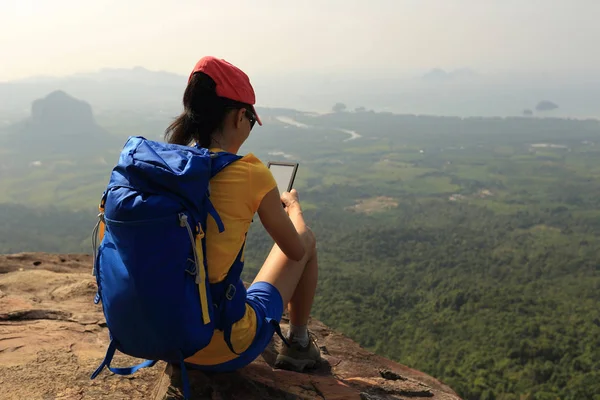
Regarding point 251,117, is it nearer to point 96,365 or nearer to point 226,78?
point 226,78

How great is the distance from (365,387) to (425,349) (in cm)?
2061

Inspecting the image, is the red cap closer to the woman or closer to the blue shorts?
the woman

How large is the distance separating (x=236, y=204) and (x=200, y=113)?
0.52 metres

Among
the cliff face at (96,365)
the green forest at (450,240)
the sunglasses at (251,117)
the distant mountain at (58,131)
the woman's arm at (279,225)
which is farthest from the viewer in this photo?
the distant mountain at (58,131)

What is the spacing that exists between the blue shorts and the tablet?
2.11 feet

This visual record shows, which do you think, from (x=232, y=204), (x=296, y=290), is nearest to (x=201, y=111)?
A: (x=232, y=204)

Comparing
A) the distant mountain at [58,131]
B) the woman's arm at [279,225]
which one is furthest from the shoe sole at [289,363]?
the distant mountain at [58,131]

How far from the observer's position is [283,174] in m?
2.93

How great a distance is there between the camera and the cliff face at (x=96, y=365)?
2.50 metres

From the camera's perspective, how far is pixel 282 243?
232 centimetres

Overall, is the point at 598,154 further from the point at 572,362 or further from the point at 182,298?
the point at 182,298

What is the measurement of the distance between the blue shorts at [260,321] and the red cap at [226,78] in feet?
3.37

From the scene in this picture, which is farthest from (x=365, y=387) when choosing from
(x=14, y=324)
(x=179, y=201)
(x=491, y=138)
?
(x=491, y=138)

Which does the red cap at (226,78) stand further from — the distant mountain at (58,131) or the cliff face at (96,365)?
the distant mountain at (58,131)
